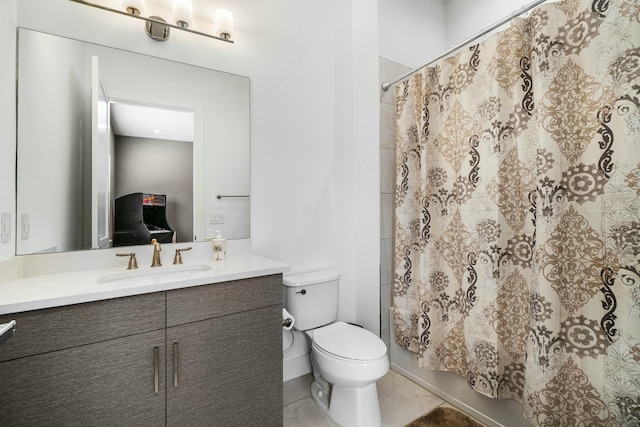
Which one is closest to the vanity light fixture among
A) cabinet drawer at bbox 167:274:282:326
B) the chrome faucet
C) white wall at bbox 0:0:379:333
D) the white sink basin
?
white wall at bbox 0:0:379:333

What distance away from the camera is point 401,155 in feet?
6.49

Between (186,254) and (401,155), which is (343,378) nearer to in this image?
(186,254)

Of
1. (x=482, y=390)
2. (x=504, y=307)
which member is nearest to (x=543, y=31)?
(x=504, y=307)

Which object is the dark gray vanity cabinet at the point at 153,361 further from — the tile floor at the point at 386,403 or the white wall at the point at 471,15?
the white wall at the point at 471,15

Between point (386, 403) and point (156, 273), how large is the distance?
1.49 metres

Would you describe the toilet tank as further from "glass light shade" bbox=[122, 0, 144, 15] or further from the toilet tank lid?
"glass light shade" bbox=[122, 0, 144, 15]

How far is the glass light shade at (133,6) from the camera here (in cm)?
140

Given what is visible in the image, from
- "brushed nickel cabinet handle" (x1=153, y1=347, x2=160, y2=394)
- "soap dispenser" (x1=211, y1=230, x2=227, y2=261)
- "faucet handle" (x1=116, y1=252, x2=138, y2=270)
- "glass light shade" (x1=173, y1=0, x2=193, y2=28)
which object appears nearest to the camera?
"brushed nickel cabinet handle" (x1=153, y1=347, x2=160, y2=394)

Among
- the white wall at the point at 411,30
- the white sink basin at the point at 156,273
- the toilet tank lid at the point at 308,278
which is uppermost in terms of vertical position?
the white wall at the point at 411,30

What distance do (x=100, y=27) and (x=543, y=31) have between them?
207 cm

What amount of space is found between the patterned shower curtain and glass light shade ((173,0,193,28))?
144 centimetres

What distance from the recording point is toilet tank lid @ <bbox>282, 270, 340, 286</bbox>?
5.74ft

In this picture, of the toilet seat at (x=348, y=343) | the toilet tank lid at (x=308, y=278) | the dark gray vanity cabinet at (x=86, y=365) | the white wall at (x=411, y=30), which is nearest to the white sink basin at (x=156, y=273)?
the dark gray vanity cabinet at (x=86, y=365)

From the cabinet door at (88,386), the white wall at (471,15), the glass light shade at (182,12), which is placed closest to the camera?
the cabinet door at (88,386)
